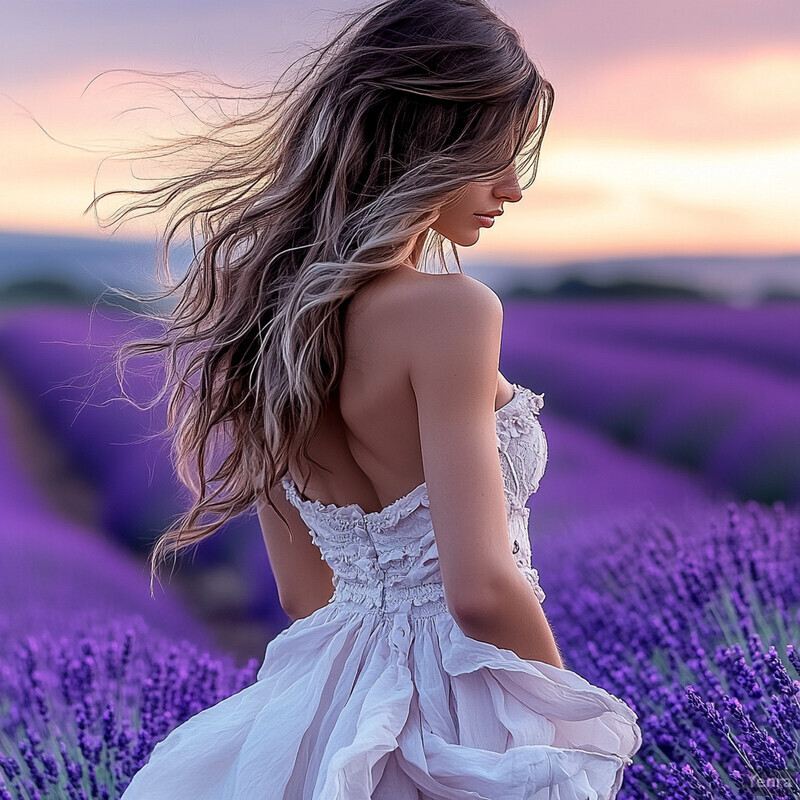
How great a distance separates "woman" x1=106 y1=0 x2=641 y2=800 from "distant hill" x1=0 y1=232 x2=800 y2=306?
138 centimetres

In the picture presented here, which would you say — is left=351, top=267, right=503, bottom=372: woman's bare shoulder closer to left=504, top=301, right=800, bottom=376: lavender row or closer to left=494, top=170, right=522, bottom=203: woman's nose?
left=494, top=170, right=522, bottom=203: woman's nose

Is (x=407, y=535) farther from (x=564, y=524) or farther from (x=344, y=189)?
(x=564, y=524)

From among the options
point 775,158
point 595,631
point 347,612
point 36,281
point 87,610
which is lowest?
point 87,610

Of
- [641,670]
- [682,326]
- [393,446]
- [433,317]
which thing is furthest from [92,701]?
[682,326]

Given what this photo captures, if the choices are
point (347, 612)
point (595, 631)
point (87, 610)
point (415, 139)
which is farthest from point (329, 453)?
point (87, 610)

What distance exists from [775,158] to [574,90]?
50 cm

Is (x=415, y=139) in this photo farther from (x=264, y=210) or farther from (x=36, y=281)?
(x=36, y=281)

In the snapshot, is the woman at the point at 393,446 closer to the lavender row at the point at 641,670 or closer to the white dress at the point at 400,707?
the white dress at the point at 400,707

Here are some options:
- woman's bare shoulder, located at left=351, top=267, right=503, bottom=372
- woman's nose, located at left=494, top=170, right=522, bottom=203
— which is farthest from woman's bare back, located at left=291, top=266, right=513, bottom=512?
woman's nose, located at left=494, top=170, right=522, bottom=203

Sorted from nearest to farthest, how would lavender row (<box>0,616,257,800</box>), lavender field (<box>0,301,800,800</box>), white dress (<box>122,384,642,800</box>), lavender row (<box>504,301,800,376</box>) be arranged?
1. white dress (<box>122,384,642,800</box>)
2. lavender row (<box>0,616,257,800</box>)
3. lavender field (<box>0,301,800,800</box>)
4. lavender row (<box>504,301,800,376</box>)

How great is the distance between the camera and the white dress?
2.83ft

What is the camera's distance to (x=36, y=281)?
8.28 feet

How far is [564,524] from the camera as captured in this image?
2.44 metres

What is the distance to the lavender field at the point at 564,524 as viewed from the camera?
1883 millimetres
